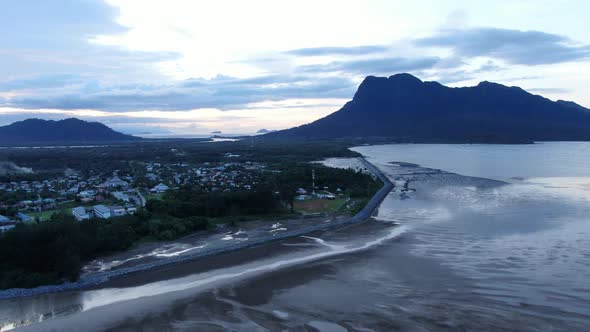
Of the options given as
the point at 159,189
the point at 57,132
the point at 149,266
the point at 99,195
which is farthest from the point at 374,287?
the point at 57,132

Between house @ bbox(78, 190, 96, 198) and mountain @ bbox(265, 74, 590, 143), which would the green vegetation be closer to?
house @ bbox(78, 190, 96, 198)

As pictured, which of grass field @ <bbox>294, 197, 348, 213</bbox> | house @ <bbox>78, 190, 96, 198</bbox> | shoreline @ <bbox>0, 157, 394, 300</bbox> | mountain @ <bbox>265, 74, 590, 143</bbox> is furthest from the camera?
mountain @ <bbox>265, 74, 590, 143</bbox>

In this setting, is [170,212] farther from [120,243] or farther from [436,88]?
[436,88]

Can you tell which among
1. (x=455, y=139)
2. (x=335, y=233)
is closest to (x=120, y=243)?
(x=335, y=233)

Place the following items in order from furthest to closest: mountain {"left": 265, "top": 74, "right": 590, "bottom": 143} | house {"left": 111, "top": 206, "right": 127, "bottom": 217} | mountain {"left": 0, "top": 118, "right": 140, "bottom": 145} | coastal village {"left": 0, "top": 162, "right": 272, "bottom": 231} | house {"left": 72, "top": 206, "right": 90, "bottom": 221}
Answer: mountain {"left": 0, "top": 118, "right": 140, "bottom": 145}, mountain {"left": 265, "top": 74, "right": 590, "bottom": 143}, coastal village {"left": 0, "top": 162, "right": 272, "bottom": 231}, house {"left": 111, "top": 206, "right": 127, "bottom": 217}, house {"left": 72, "top": 206, "right": 90, "bottom": 221}

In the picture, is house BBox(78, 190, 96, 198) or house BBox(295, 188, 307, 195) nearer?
house BBox(78, 190, 96, 198)

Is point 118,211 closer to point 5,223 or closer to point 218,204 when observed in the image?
point 5,223

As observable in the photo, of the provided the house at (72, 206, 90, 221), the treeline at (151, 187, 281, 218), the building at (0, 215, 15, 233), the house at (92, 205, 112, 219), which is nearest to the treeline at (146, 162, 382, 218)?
the treeline at (151, 187, 281, 218)
